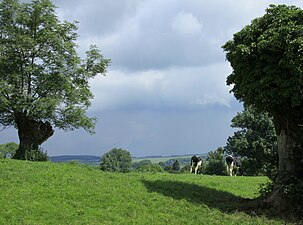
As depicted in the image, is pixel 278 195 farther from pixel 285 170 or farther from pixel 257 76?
pixel 257 76

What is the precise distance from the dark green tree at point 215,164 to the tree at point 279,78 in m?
50.8

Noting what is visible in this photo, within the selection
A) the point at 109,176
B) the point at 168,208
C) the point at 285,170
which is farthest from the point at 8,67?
the point at 285,170

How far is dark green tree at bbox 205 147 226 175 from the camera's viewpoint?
69.2m

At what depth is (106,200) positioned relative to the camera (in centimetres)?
1711

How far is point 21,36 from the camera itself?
101 feet

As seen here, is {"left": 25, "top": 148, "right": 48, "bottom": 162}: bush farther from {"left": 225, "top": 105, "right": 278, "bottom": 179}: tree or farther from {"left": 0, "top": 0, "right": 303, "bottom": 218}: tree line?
{"left": 225, "top": 105, "right": 278, "bottom": 179}: tree

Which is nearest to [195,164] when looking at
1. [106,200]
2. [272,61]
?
[272,61]

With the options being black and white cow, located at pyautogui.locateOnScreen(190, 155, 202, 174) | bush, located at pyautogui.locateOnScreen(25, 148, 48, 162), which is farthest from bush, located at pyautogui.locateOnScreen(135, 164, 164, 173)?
bush, located at pyautogui.locateOnScreen(25, 148, 48, 162)

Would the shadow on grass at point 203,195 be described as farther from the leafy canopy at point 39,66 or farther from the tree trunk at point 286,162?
the leafy canopy at point 39,66

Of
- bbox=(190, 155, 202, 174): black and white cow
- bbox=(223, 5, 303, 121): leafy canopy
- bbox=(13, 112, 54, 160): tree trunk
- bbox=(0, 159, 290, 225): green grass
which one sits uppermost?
bbox=(223, 5, 303, 121): leafy canopy

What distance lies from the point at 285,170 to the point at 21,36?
72.7ft

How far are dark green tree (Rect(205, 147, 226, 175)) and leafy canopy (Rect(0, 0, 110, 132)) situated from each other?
40.5 meters

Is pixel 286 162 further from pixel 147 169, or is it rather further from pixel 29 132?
pixel 147 169

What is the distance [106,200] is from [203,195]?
19.3 feet
